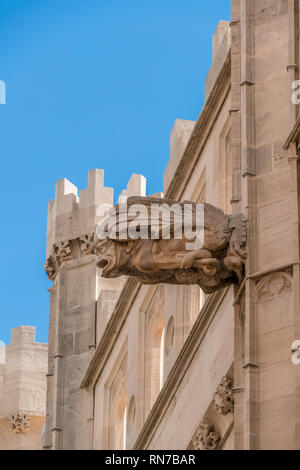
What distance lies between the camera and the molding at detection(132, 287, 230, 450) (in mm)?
19641

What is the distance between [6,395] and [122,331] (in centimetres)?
1504

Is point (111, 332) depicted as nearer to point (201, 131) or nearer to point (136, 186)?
point (136, 186)

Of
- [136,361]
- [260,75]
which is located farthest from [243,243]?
[136,361]

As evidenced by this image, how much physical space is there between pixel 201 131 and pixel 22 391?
20465mm

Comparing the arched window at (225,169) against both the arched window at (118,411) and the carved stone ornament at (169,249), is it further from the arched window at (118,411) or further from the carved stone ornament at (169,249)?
the arched window at (118,411)

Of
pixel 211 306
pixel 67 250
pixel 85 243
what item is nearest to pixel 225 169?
pixel 211 306

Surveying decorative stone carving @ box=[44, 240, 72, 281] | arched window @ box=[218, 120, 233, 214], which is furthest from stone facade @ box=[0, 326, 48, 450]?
arched window @ box=[218, 120, 233, 214]

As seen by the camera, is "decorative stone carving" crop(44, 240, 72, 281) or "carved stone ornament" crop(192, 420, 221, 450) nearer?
"carved stone ornament" crop(192, 420, 221, 450)

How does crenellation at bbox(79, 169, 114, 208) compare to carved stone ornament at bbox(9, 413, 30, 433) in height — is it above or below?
above

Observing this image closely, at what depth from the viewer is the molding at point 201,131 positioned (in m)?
21.2

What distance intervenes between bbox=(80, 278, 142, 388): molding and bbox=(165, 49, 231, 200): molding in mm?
3072

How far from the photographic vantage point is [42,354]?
42719 mm

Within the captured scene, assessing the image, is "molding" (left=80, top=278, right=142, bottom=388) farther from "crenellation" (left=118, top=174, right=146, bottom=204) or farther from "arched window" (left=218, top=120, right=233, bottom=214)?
"arched window" (left=218, top=120, right=233, bottom=214)
